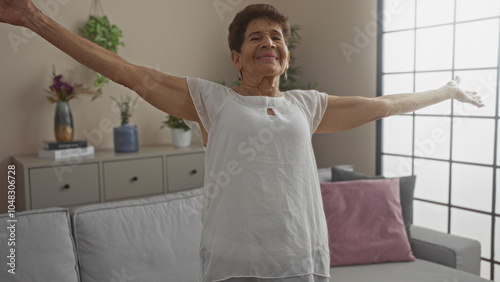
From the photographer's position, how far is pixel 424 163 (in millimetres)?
3215

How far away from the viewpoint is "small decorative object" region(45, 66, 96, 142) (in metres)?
3.00

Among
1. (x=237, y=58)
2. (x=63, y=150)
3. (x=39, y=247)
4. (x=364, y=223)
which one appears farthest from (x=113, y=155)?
(x=237, y=58)

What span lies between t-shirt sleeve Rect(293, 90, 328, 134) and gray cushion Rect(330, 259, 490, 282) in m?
1.08

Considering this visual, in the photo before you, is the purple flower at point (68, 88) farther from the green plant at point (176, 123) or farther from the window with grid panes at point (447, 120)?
the window with grid panes at point (447, 120)

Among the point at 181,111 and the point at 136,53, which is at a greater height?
the point at 136,53

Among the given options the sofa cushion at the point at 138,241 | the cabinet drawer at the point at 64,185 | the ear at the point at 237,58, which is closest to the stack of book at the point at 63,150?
the cabinet drawer at the point at 64,185

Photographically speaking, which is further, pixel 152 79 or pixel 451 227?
pixel 451 227

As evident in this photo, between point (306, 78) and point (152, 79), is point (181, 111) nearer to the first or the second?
point (152, 79)

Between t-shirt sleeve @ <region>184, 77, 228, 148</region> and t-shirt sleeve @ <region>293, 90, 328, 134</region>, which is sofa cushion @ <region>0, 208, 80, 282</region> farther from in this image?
t-shirt sleeve @ <region>293, 90, 328, 134</region>

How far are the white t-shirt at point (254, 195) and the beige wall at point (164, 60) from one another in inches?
101

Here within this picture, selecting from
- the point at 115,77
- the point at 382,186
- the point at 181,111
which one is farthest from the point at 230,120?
the point at 382,186

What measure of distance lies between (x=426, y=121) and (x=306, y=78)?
1248mm

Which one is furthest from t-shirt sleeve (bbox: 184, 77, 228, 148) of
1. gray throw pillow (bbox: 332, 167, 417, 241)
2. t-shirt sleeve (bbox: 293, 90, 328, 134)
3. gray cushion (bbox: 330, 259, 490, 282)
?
gray throw pillow (bbox: 332, 167, 417, 241)

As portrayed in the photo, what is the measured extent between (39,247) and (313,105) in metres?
1.11
